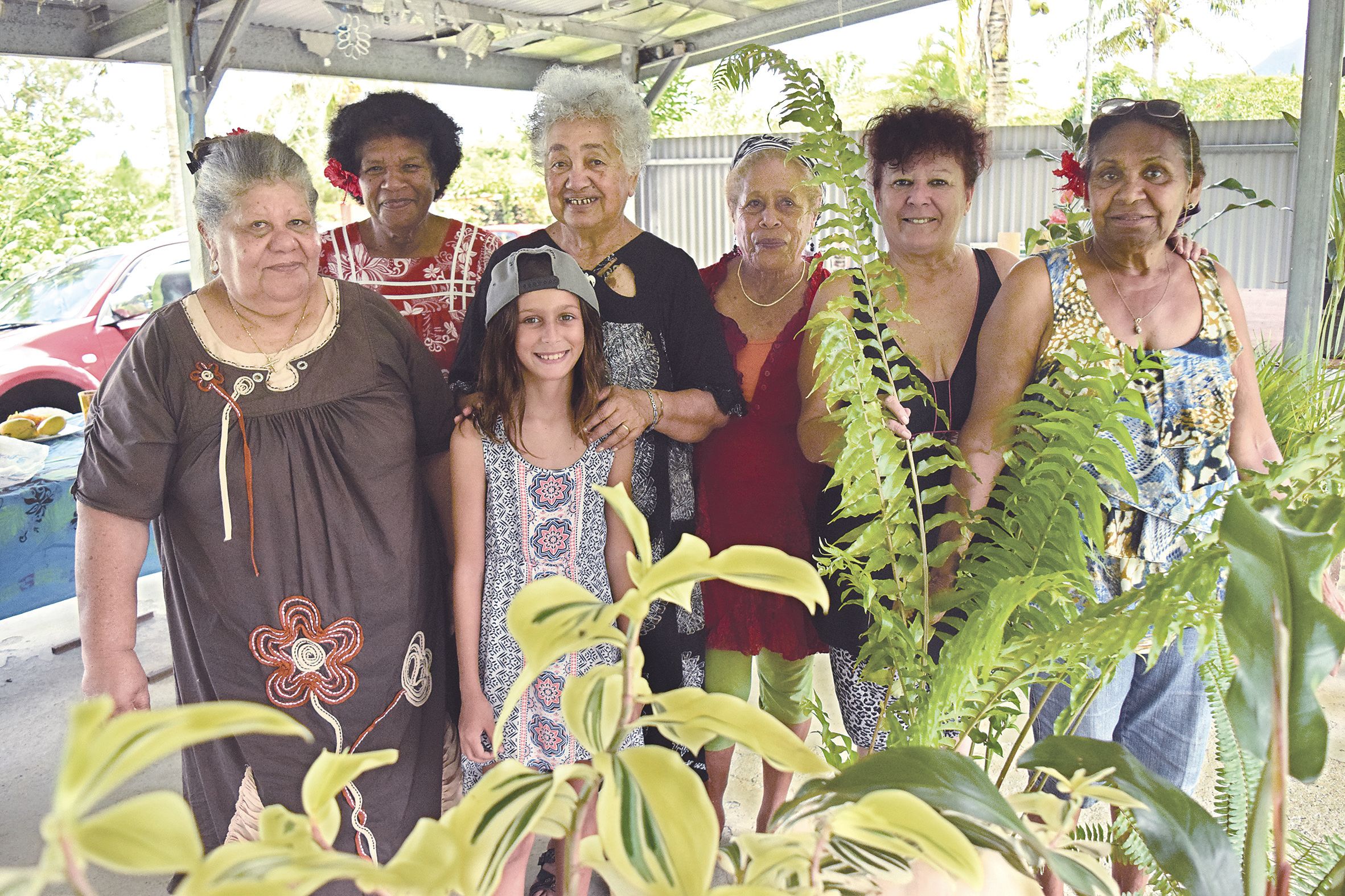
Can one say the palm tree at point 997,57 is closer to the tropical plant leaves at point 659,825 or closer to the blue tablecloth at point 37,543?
the blue tablecloth at point 37,543

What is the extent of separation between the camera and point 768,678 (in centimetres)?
224

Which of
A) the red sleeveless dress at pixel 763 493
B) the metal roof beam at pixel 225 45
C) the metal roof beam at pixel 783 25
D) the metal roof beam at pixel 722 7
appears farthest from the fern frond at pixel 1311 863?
the metal roof beam at pixel 722 7

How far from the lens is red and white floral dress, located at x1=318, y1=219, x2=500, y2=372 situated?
2.14 meters

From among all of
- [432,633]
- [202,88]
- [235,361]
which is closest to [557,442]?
[432,633]

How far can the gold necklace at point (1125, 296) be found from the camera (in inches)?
62.9

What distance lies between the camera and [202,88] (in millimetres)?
4539

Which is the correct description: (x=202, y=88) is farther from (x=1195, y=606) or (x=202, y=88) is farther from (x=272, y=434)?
(x=1195, y=606)

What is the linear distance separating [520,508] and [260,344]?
56 centimetres

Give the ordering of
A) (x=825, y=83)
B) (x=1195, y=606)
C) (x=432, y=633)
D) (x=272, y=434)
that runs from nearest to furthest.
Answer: (x=1195, y=606) → (x=825, y=83) → (x=272, y=434) → (x=432, y=633)

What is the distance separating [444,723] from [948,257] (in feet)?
4.69

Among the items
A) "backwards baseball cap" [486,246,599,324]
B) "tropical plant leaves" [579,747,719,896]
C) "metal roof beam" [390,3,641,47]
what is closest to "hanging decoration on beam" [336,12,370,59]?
"metal roof beam" [390,3,641,47]

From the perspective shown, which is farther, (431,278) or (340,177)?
(340,177)

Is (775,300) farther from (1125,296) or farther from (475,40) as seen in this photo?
(475,40)

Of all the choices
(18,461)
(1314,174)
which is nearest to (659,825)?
(18,461)
